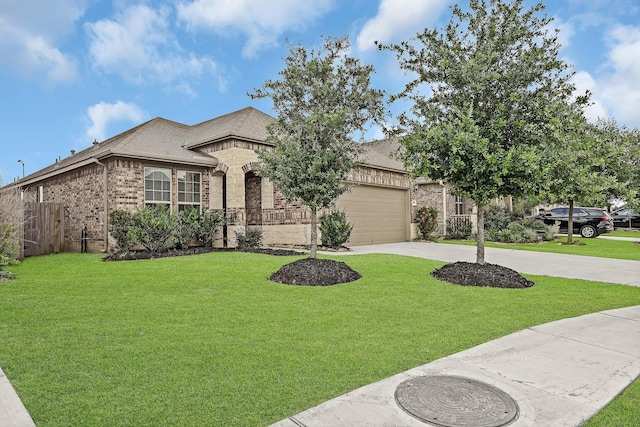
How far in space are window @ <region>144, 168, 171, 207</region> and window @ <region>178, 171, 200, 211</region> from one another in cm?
44

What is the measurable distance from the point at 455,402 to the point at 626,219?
30.8 metres

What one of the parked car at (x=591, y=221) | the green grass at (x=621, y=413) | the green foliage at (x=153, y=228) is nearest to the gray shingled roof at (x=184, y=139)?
the green foliage at (x=153, y=228)

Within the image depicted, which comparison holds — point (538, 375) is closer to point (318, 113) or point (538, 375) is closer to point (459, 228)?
point (318, 113)

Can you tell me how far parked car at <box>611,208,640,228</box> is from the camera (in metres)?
25.5

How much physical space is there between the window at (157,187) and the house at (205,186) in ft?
0.11

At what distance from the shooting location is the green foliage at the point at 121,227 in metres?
11.7

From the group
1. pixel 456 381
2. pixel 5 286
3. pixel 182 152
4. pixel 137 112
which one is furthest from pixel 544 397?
pixel 137 112

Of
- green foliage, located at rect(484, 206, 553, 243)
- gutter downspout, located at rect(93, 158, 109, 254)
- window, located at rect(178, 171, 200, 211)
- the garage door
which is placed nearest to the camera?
gutter downspout, located at rect(93, 158, 109, 254)

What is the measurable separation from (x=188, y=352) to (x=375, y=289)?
380 cm

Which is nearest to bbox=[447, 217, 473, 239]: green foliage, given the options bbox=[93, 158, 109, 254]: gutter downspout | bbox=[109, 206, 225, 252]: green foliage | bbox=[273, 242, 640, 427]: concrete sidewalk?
bbox=[109, 206, 225, 252]: green foliage

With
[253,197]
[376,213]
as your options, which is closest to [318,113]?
[253,197]

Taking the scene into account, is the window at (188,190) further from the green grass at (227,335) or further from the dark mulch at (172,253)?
the green grass at (227,335)

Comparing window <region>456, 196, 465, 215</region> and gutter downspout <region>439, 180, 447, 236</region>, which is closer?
gutter downspout <region>439, 180, 447, 236</region>

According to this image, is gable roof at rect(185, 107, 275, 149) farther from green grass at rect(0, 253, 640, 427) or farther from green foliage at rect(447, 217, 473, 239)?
green foliage at rect(447, 217, 473, 239)
